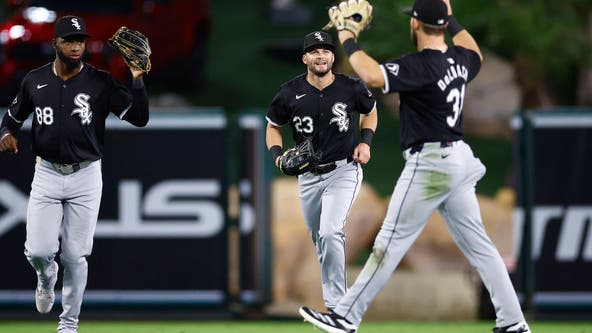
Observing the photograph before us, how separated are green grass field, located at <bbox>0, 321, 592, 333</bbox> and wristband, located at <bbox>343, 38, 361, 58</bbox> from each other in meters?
2.51

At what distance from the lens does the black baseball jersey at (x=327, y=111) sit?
28.1 ft

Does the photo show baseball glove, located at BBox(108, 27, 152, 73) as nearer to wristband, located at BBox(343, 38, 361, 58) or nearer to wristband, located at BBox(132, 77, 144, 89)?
wristband, located at BBox(132, 77, 144, 89)

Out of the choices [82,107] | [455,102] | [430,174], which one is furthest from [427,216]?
[82,107]

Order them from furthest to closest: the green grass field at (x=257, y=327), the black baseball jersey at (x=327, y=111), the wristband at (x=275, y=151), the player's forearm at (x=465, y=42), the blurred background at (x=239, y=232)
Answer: the blurred background at (x=239, y=232) → the green grass field at (x=257, y=327) → the wristband at (x=275, y=151) → the black baseball jersey at (x=327, y=111) → the player's forearm at (x=465, y=42)

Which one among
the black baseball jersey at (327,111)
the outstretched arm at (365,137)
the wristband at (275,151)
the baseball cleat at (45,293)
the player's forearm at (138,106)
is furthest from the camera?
the wristband at (275,151)

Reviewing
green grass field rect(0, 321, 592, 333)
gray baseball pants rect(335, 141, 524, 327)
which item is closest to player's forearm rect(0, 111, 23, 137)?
green grass field rect(0, 321, 592, 333)

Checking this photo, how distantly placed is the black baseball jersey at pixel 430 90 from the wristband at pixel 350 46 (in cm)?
20

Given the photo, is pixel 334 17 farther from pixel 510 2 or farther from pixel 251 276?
pixel 510 2

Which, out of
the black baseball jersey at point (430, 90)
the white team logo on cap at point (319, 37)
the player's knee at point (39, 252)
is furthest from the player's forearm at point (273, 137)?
the player's knee at point (39, 252)

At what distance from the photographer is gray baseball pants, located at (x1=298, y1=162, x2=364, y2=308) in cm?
852

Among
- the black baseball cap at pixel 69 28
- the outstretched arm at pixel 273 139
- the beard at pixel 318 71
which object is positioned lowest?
the outstretched arm at pixel 273 139

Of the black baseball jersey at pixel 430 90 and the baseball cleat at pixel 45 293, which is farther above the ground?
the black baseball jersey at pixel 430 90

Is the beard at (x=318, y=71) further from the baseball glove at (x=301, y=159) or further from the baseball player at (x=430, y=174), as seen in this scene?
the baseball player at (x=430, y=174)

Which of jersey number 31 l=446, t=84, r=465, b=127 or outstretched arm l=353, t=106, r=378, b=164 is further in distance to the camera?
outstretched arm l=353, t=106, r=378, b=164
